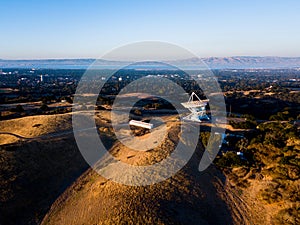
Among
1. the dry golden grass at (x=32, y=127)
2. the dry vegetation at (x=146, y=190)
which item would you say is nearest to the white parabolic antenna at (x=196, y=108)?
the dry vegetation at (x=146, y=190)

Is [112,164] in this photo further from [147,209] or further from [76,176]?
[147,209]

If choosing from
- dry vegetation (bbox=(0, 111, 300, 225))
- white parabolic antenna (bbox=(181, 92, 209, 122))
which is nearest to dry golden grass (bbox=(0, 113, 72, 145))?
dry vegetation (bbox=(0, 111, 300, 225))

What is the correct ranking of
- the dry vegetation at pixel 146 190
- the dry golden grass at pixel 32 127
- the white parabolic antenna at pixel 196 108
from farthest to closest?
the white parabolic antenna at pixel 196 108 < the dry golden grass at pixel 32 127 < the dry vegetation at pixel 146 190

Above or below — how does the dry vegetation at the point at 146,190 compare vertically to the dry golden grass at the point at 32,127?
below

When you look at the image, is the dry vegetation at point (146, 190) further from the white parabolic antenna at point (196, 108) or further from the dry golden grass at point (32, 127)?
the white parabolic antenna at point (196, 108)

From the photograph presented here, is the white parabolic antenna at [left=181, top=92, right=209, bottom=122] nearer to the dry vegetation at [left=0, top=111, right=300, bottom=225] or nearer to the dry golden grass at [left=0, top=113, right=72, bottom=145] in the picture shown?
the dry vegetation at [left=0, top=111, right=300, bottom=225]

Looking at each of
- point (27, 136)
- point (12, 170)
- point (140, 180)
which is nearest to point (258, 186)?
point (140, 180)

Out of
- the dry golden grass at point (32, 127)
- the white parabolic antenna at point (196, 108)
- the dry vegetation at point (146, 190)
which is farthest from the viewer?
the white parabolic antenna at point (196, 108)

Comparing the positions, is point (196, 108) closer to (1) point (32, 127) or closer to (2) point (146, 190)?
(2) point (146, 190)

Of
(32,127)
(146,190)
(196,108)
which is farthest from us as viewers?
(196,108)

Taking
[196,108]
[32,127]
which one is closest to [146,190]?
[32,127]

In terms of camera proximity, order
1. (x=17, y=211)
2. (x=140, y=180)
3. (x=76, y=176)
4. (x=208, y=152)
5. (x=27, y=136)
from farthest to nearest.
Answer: (x=27, y=136)
(x=208, y=152)
(x=76, y=176)
(x=140, y=180)
(x=17, y=211)
